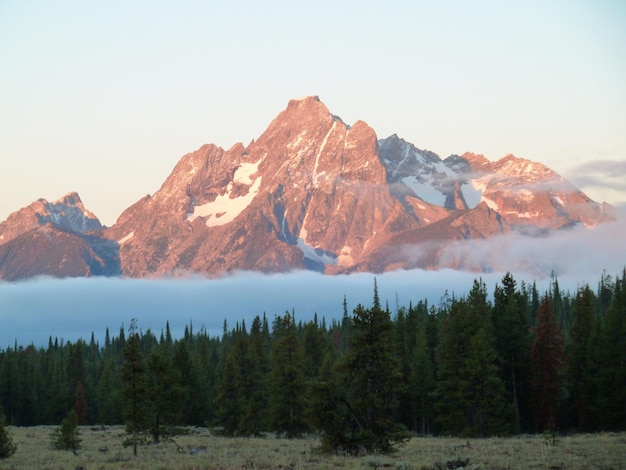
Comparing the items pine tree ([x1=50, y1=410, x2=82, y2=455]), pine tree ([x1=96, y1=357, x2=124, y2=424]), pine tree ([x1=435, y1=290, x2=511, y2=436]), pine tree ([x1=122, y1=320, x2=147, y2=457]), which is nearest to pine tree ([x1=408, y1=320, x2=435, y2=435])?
pine tree ([x1=435, y1=290, x2=511, y2=436])

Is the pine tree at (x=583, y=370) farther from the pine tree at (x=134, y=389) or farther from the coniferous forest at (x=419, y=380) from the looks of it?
the pine tree at (x=134, y=389)

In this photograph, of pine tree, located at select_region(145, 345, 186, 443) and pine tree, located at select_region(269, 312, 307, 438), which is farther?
pine tree, located at select_region(269, 312, 307, 438)

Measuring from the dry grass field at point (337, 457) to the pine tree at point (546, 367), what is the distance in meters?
19.8

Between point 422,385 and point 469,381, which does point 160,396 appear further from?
point 422,385

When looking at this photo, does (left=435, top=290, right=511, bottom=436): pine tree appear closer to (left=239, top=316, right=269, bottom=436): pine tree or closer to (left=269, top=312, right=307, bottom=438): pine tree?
(left=269, top=312, right=307, bottom=438): pine tree

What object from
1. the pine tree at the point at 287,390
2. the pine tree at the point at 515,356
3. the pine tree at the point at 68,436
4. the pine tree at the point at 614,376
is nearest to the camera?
the pine tree at the point at 68,436

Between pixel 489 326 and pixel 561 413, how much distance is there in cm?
1088

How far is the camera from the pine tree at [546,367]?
80.8 m

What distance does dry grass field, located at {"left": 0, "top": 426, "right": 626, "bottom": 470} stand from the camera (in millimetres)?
46938

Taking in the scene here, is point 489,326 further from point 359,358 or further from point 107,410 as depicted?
point 107,410

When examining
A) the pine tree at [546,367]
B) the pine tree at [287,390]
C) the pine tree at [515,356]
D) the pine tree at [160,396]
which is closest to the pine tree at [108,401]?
the pine tree at [287,390]

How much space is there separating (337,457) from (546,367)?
111 ft

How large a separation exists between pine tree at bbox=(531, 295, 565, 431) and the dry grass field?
64.9 ft

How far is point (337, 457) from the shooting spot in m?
53.3
